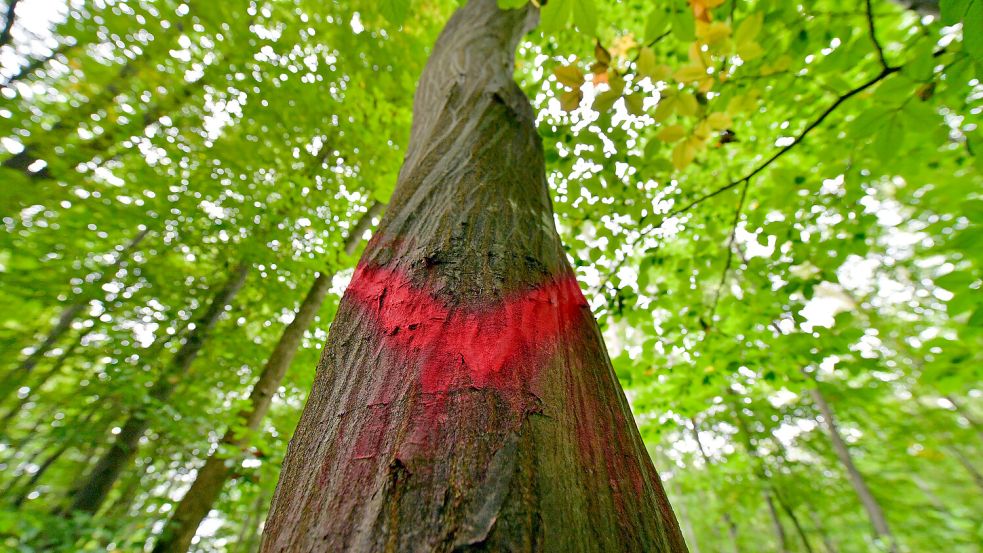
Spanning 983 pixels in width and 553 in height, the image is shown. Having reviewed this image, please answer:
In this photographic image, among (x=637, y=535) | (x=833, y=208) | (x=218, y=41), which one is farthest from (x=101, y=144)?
(x=833, y=208)

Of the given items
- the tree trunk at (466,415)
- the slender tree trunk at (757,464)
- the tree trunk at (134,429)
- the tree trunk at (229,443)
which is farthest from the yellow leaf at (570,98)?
the slender tree trunk at (757,464)

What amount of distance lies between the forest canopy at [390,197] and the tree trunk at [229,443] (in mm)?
23

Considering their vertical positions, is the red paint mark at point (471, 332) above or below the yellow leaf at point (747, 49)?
below

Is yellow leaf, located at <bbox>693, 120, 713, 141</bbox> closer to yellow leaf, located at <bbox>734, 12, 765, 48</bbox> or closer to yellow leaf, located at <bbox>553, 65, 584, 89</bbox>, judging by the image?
yellow leaf, located at <bbox>734, 12, 765, 48</bbox>

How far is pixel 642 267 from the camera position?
2318 millimetres

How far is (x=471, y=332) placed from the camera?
1.93 feet

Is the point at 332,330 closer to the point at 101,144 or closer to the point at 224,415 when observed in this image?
the point at 224,415

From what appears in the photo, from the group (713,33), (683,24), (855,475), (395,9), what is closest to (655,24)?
(683,24)

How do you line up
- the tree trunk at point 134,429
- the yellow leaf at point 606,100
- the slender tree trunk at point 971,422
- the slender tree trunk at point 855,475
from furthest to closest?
the slender tree trunk at point 855,475
the tree trunk at point 134,429
the slender tree trunk at point 971,422
the yellow leaf at point 606,100

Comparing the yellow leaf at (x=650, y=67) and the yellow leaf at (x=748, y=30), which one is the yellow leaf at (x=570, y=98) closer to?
the yellow leaf at (x=650, y=67)

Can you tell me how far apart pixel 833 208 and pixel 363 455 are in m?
3.39

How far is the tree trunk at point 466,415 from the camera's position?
426mm

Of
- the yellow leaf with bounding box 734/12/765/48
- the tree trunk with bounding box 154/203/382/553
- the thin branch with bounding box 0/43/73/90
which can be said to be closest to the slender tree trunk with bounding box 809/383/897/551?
the yellow leaf with bounding box 734/12/765/48

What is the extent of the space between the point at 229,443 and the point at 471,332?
421cm
